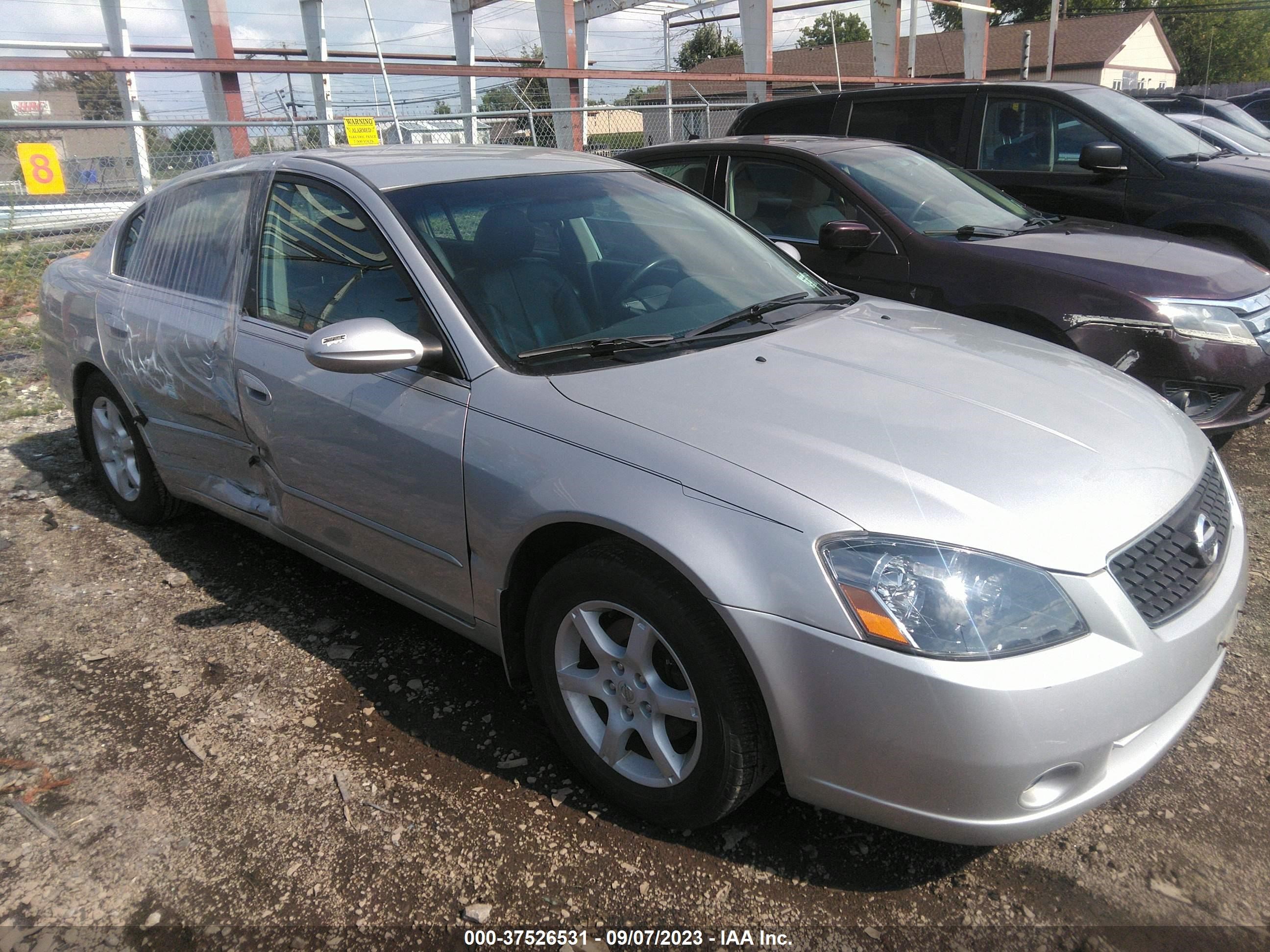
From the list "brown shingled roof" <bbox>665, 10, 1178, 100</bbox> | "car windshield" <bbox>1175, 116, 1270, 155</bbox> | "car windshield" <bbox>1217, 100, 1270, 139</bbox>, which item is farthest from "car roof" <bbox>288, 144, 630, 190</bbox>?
"brown shingled roof" <bbox>665, 10, 1178, 100</bbox>

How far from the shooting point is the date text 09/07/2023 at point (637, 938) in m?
2.04

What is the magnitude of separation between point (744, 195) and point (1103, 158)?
2434mm

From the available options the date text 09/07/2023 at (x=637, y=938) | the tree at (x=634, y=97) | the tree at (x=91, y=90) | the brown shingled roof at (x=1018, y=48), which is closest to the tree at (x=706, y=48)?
the brown shingled roof at (x=1018, y=48)

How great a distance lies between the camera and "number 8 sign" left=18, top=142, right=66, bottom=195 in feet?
26.2

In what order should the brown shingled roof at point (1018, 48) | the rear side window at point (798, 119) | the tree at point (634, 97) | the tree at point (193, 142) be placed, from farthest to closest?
the brown shingled roof at point (1018, 48) → the tree at point (634, 97) → the tree at point (193, 142) → the rear side window at point (798, 119)

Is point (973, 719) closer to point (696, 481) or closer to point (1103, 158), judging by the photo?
point (696, 481)

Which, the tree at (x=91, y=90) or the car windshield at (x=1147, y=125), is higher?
the tree at (x=91, y=90)

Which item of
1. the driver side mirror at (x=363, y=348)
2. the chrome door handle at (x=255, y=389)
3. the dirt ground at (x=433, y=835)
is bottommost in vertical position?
the dirt ground at (x=433, y=835)

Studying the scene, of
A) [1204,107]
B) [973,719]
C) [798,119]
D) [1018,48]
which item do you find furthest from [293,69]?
[1018,48]

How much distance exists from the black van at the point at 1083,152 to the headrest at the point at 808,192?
1998 millimetres

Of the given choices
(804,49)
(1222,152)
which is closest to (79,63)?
(1222,152)

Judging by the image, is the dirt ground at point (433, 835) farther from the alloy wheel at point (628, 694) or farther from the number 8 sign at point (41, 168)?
the number 8 sign at point (41, 168)

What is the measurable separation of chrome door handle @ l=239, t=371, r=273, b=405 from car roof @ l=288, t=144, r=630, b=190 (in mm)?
768

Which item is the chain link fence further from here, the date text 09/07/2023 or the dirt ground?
the date text 09/07/2023
